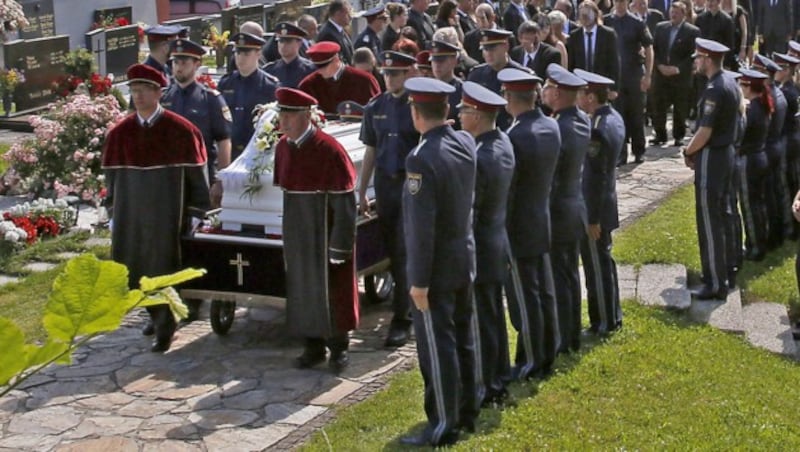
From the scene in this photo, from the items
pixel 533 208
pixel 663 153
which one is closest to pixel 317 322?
pixel 533 208

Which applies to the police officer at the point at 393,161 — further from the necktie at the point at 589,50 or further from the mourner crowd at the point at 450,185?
the necktie at the point at 589,50

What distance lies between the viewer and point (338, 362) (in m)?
8.06

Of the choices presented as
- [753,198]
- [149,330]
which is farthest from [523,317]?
[753,198]

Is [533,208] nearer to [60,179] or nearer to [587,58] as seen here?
[60,179]

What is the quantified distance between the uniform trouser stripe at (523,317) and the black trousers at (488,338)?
41cm

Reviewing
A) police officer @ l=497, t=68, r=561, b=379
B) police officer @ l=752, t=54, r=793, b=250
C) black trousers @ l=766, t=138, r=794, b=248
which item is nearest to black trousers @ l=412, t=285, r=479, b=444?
police officer @ l=497, t=68, r=561, b=379

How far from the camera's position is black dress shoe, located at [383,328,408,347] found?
8594 millimetres

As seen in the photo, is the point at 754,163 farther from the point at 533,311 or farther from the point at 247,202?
the point at 247,202

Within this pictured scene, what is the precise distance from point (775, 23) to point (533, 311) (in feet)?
46.2

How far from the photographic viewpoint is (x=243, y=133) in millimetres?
10383

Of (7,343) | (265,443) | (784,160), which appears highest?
(7,343)

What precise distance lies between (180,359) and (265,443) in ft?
5.61

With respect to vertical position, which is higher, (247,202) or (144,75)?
(144,75)

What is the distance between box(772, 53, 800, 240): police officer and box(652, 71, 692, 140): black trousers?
4453 mm
